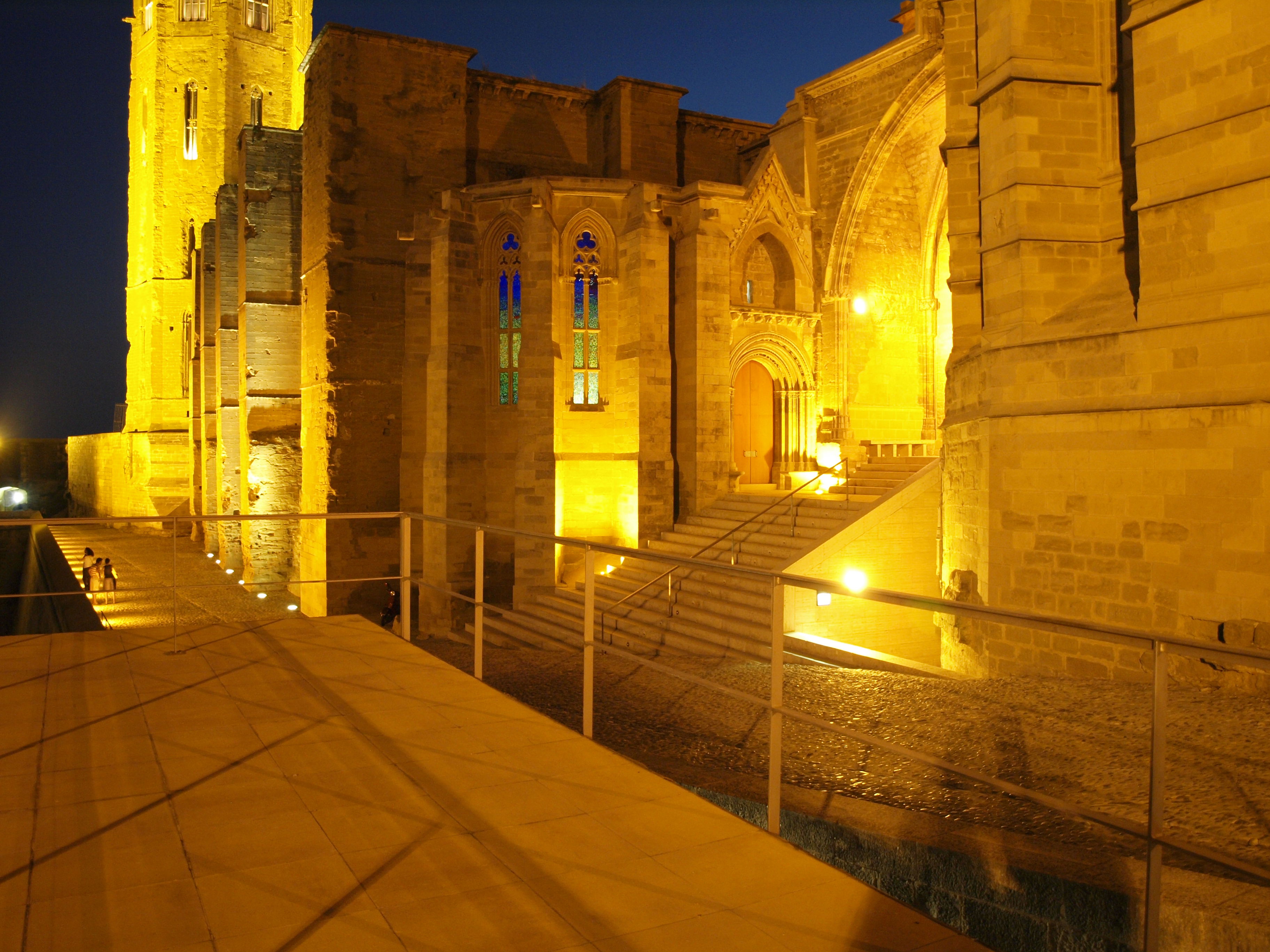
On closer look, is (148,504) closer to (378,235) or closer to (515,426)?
(378,235)

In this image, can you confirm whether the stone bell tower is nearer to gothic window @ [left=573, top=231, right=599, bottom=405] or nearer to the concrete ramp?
gothic window @ [left=573, top=231, right=599, bottom=405]

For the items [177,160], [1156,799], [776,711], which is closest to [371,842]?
[776,711]

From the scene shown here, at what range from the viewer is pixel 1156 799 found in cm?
247

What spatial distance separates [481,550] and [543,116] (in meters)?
20.1

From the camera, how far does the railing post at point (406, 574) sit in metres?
7.08

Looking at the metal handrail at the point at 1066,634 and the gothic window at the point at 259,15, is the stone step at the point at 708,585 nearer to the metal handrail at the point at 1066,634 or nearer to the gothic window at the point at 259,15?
the metal handrail at the point at 1066,634

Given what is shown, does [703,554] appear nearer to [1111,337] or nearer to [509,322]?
[509,322]

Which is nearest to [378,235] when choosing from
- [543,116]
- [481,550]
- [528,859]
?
[543,116]

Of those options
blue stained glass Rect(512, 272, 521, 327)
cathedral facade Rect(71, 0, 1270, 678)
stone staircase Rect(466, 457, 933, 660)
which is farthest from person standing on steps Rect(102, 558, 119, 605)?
blue stained glass Rect(512, 272, 521, 327)

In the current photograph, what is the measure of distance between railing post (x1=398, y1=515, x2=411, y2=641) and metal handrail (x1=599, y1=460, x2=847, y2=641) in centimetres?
571

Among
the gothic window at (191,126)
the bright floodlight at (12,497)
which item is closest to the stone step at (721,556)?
the gothic window at (191,126)

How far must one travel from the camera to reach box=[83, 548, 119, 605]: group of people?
18.9 meters

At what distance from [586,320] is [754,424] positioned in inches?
175

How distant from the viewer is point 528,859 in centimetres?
331
